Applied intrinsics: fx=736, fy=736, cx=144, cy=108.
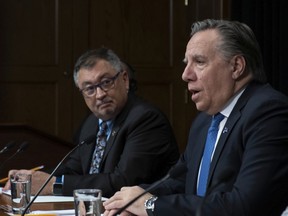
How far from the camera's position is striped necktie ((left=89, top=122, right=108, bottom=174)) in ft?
13.9

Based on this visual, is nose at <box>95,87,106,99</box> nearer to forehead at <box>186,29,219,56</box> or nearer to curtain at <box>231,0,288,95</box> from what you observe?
forehead at <box>186,29,219,56</box>

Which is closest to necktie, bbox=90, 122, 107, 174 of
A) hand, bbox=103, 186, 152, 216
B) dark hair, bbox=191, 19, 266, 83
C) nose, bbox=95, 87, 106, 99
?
nose, bbox=95, 87, 106, 99

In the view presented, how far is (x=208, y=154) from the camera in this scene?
3076 mm

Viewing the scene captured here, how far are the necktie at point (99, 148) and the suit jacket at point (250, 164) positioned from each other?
4.59 feet

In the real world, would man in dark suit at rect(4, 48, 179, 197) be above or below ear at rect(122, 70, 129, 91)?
below

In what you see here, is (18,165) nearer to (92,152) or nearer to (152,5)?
(92,152)

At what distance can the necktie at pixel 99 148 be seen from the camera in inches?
167

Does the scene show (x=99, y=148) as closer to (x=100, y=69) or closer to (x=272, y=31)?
(x=100, y=69)

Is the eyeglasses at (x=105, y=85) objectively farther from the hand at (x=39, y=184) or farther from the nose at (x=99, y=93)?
the hand at (x=39, y=184)

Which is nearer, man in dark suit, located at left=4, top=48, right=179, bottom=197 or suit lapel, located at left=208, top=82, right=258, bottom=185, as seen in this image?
suit lapel, located at left=208, top=82, right=258, bottom=185

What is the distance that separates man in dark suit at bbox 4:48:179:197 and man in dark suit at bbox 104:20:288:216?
2.77ft

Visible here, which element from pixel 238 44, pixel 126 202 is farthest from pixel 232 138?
pixel 126 202

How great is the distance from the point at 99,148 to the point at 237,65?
1.53 meters

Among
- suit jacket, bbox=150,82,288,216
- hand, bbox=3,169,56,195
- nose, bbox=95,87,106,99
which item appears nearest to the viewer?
suit jacket, bbox=150,82,288,216
